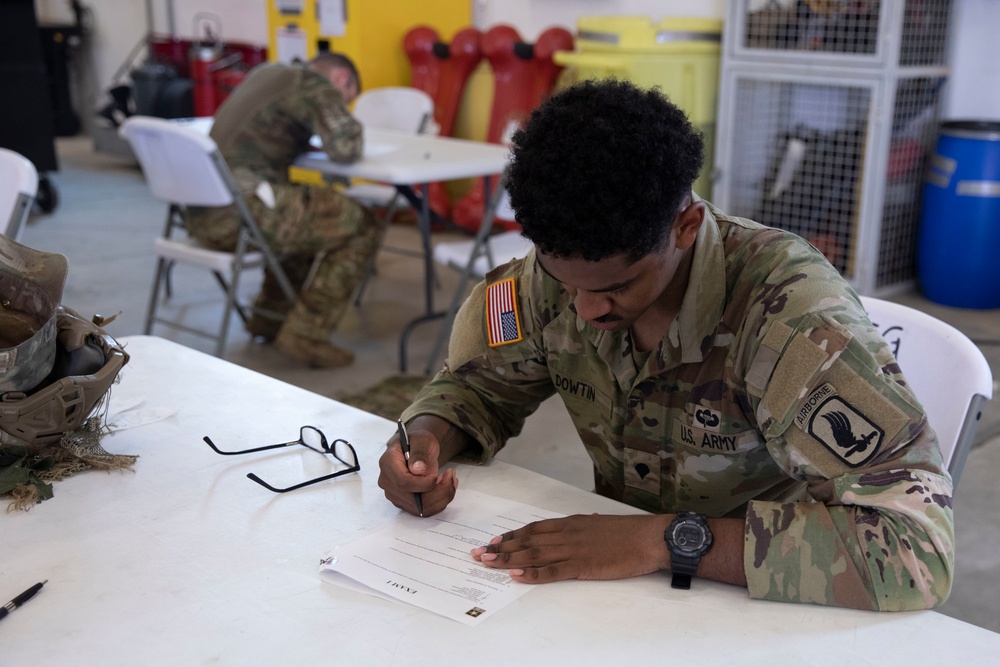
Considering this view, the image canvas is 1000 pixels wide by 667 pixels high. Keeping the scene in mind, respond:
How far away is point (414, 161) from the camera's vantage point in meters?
3.72

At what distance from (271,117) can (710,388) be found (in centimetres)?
289

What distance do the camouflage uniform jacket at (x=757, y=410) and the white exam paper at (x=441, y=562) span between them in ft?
0.65

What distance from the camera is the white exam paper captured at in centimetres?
105

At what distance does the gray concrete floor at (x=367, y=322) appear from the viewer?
257 cm

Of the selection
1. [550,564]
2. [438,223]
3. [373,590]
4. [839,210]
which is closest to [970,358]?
[550,564]

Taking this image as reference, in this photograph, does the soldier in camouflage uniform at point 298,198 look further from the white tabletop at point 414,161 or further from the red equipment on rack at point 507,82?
the red equipment on rack at point 507,82

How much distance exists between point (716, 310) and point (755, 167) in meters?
3.97

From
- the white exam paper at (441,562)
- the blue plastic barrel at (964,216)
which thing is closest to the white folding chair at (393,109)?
the blue plastic barrel at (964,216)

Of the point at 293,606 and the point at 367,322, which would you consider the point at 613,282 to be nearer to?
the point at 293,606

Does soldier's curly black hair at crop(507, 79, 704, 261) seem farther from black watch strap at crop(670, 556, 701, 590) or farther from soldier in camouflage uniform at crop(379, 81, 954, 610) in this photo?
black watch strap at crop(670, 556, 701, 590)

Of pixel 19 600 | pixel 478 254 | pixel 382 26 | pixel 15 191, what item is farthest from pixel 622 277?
pixel 382 26

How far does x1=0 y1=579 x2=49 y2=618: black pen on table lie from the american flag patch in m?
0.68

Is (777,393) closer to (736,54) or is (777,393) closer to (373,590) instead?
(373,590)

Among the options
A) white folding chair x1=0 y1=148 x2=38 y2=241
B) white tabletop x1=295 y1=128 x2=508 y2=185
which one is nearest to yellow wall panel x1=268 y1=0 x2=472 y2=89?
white tabletop x1=295 y1=128 x2=508 y2=185
